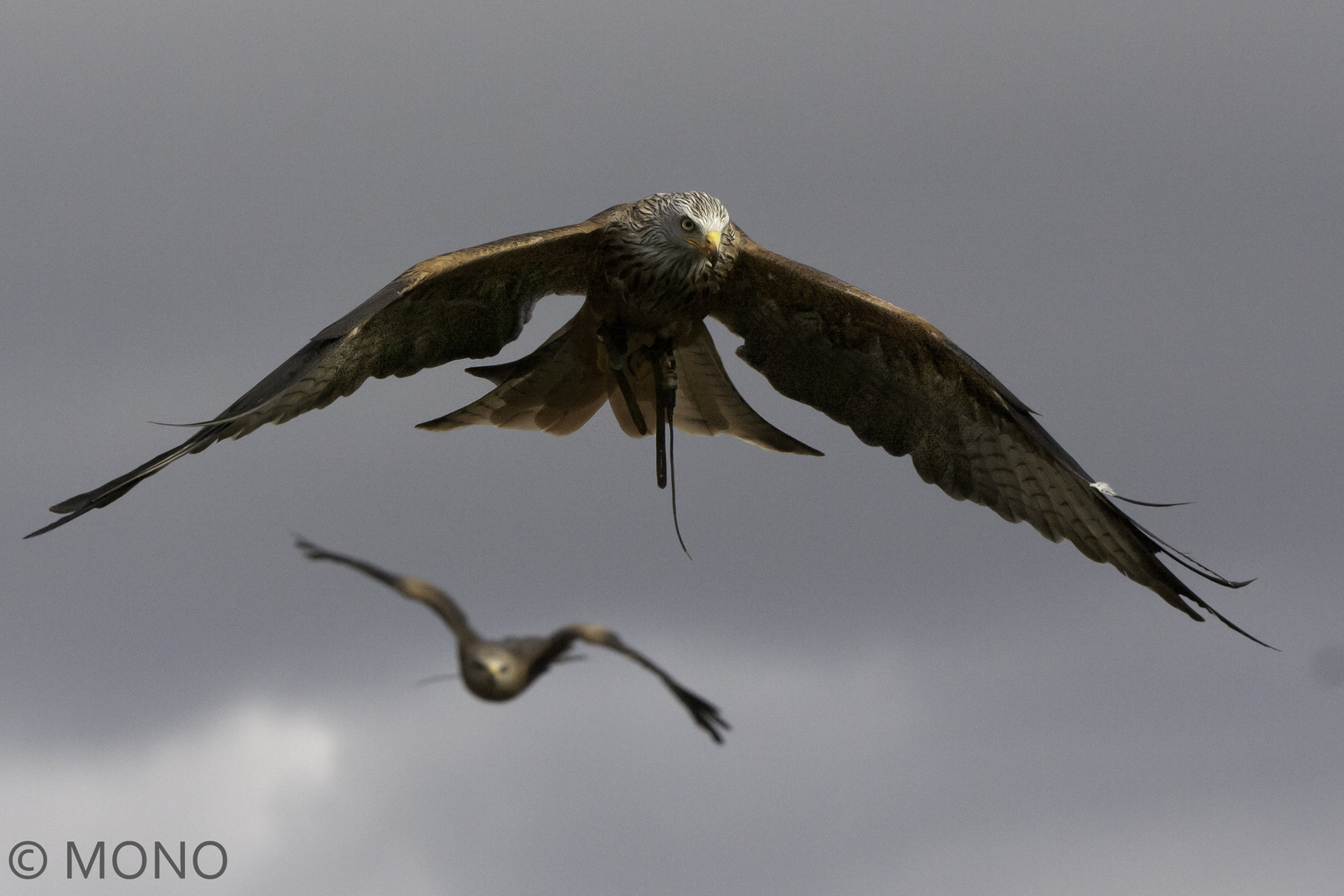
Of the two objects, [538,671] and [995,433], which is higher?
[995,433]

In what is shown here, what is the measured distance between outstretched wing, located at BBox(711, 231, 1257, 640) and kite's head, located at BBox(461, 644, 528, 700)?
5.98 metres

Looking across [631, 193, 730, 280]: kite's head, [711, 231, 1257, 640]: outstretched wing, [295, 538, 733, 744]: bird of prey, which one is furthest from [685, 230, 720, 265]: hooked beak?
[295, 538, 733, 744]: bird of prey

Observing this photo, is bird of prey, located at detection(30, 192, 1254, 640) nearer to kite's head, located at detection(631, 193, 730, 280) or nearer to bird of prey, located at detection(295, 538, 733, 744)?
kite's head, located at detection(631, 193, 730, 280)

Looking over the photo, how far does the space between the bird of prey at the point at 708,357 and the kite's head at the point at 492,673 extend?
4.65m

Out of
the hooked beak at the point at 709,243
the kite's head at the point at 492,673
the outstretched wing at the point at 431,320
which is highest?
the hooked beak at the point at 709,243

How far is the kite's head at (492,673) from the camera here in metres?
6.20

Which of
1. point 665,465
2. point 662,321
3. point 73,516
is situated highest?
point 662,321

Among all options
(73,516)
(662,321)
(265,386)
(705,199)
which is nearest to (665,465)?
(662,321)

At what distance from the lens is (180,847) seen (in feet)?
44.5

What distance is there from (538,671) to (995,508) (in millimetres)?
6714

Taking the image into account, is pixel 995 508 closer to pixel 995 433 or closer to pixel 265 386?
pixel 995 433

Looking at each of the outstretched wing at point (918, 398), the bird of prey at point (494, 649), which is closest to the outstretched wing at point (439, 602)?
the bird of prey at point (494, 649)

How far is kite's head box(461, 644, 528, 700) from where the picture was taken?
6195mm

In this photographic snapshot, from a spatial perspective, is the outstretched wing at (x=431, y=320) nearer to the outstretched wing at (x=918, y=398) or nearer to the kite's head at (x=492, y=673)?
the outstretched wing at (x=918, y=398)
